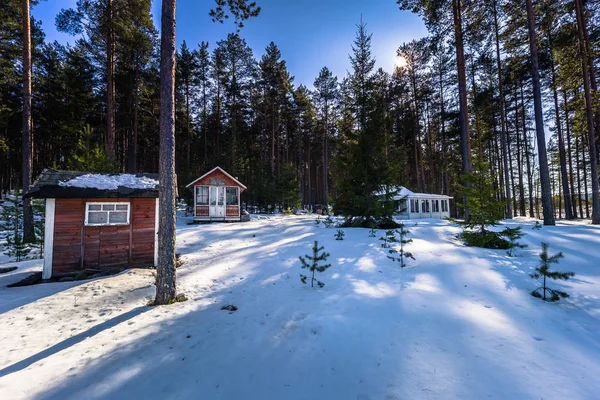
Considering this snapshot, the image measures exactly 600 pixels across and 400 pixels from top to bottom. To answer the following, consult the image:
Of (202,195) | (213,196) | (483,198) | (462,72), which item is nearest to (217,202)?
(213,196)

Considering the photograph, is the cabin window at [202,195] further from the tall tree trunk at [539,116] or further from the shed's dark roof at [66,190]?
the tall tree trunk at [539,116]

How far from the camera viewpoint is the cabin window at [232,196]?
63.0ft

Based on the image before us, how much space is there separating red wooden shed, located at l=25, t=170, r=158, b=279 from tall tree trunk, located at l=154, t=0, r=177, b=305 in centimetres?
336

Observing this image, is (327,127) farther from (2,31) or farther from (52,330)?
(52,330)

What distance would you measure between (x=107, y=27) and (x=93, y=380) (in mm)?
18024

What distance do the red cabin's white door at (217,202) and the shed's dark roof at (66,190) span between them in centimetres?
1042

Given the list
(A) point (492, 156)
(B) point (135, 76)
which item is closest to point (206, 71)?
(B) point (135, 76)

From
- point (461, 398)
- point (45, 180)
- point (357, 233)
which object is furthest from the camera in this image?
point (357, 233)

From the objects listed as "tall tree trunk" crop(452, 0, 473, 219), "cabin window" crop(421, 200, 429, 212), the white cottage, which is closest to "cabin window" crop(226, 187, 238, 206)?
the white cottage

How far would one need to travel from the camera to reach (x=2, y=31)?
12.0 meters

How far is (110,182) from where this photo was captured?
8.09 m

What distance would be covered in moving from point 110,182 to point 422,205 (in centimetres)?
2597

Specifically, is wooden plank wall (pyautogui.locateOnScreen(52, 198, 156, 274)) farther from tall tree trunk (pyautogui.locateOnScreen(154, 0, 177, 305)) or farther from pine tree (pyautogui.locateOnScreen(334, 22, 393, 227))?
pine tree (pyautogui.locateOnScreen(334, 22, 393, 227))

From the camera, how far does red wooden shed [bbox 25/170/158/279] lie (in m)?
7.26
